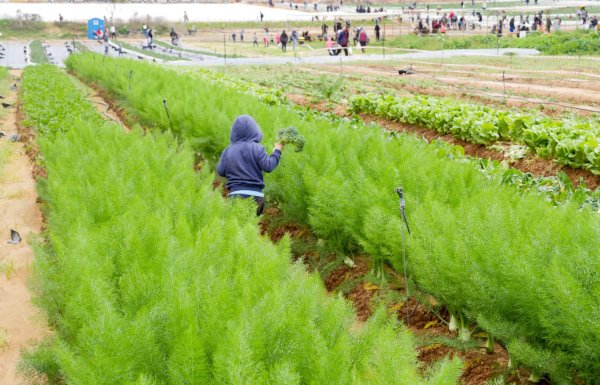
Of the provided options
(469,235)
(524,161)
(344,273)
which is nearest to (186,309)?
(469,235)

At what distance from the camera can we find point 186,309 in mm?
3043

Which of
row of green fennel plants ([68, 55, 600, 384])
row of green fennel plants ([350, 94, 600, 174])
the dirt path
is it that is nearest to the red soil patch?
row of green fennel plants ([68, 55, 600, 384])

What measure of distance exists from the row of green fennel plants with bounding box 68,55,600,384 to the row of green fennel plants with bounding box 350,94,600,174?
2.27m

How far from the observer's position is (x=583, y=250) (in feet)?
11.7

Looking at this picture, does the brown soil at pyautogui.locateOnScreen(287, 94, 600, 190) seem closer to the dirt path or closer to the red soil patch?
the red soil patch

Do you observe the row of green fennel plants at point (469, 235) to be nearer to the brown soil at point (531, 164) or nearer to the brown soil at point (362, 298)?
the brown soil at point (362, 298)

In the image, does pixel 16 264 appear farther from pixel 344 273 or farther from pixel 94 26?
pixel 94 26

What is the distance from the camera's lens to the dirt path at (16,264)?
4985mm

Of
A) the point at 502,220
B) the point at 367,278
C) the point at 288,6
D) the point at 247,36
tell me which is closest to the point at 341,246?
the point at 367,278

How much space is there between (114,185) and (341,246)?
6.74 feet

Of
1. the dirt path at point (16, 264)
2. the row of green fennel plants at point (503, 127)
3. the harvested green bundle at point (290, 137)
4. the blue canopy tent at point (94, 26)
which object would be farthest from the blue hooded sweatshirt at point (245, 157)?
the blue canopy tent at point (94, 26)

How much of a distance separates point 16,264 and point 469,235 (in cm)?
484

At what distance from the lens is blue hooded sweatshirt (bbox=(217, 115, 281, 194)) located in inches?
261

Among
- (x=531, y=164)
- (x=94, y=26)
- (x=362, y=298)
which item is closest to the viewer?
(x=362, y=298)
